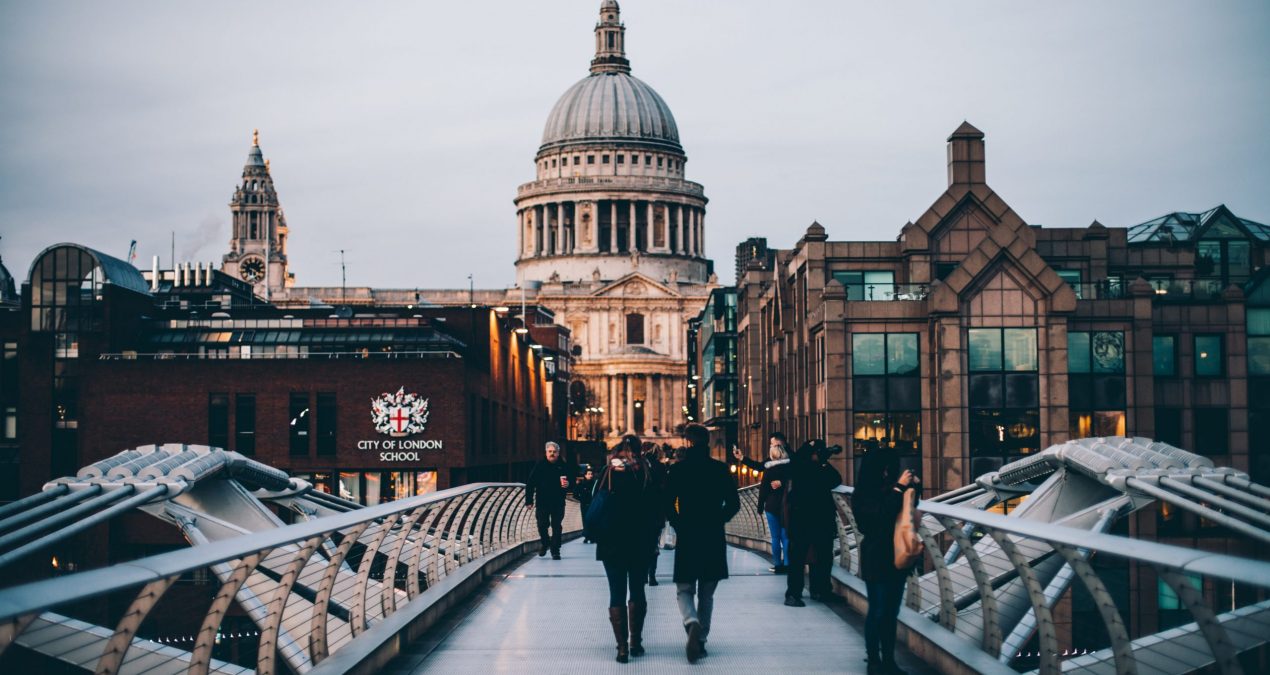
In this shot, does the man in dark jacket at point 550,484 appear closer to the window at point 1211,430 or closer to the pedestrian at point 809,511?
the pedestrian at point 809,511

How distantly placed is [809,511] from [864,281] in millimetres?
34831

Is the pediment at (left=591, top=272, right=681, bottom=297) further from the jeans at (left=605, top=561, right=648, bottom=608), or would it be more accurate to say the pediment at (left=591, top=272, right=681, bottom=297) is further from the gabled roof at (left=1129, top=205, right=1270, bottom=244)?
the jeans at (left=605, top=561, right=648, bottom=608)

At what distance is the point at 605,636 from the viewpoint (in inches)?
573

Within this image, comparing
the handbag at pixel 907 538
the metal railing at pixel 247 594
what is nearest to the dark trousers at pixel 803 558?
the metal railing at pixel 247 594

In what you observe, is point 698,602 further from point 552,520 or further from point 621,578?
point 552,520

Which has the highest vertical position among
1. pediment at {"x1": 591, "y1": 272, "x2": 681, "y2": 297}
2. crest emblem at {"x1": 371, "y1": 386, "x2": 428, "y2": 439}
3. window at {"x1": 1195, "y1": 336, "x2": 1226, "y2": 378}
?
pediment at {"x1": 591, "y1": 272, "x2": 681, "y2": 297}

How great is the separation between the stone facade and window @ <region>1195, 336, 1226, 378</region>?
0.05 meters

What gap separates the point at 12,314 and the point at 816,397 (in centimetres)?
4411

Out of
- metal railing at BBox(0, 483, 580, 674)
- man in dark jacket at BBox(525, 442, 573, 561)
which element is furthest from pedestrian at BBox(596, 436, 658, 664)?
man in dark jacket at BBox(525, 442, 573, 561)

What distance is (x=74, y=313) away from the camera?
235 feet

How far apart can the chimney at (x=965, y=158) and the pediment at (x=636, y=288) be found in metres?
147

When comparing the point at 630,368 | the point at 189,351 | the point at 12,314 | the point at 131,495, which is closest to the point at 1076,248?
the point at 189,351

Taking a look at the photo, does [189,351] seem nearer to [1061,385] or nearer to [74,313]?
[74,313]

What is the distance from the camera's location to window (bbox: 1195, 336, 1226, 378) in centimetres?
4884
